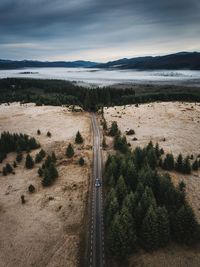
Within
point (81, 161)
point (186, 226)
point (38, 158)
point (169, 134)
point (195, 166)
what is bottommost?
point (186, 226)

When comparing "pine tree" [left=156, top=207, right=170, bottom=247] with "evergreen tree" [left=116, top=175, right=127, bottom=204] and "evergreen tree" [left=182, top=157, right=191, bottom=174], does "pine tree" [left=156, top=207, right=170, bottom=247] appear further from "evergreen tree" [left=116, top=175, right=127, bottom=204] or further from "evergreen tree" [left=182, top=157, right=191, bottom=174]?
"evergreen tree" [left=182, top=157, right=191, bottom=174]

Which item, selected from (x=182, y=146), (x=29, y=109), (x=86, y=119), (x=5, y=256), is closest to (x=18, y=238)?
(x=5, y=256)

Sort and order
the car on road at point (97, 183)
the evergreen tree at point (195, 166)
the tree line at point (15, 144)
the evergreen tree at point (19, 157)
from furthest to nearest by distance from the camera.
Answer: the tree line at point (15, 144)
the evergreen tree at point (19, 157)
the evergreen tree at point (195, 166)
the car on road at point (97, 183)

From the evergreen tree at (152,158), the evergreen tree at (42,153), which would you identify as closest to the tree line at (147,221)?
the evergreen tree at (152,158)

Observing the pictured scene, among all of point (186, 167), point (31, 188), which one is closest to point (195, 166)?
point (186, 167)

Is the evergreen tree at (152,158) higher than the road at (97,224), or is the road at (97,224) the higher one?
the evergreen tree at (152,158)

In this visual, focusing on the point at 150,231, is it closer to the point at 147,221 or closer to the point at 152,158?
the point at 147,221

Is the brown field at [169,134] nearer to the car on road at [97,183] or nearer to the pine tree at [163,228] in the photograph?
the pine tree at [163,228]
